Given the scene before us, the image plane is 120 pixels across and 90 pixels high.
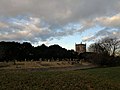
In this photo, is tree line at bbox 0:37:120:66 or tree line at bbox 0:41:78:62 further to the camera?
tree line at bbox 0:41:78:62

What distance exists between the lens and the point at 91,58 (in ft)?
282

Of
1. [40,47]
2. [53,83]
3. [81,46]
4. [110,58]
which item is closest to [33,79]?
[53,83]

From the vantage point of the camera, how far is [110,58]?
81.4 meters

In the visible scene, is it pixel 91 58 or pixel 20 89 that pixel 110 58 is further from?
pixel 20 89

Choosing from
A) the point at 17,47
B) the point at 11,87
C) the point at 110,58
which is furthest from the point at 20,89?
the point at 17,47

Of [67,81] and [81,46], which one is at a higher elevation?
[81,46]

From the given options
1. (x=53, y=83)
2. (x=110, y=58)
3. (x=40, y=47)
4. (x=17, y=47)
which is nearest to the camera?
(x=53, y=83)

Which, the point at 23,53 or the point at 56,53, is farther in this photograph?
the point at 56,53

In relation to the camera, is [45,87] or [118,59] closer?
[45,87]

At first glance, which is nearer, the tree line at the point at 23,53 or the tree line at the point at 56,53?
the tree line at the point at 56,53

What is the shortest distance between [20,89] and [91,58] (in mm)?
72513

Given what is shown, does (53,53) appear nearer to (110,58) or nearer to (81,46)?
(110,58)

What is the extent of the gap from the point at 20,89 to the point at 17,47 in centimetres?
8624

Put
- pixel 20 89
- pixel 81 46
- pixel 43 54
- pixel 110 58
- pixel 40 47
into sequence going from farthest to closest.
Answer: pixel 81 46, pixel 40 47, pixel 43 54, pixel 110 58, pixel 20 89
